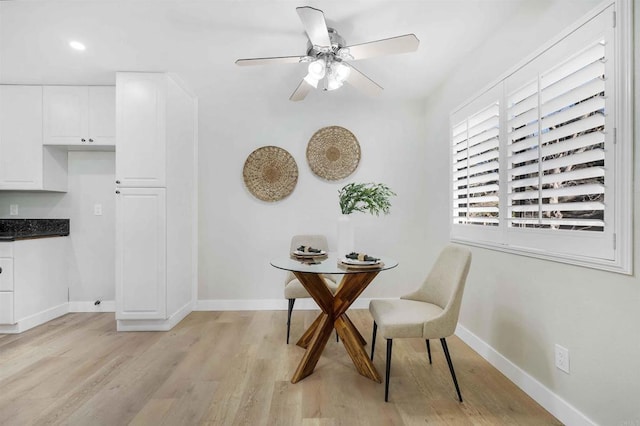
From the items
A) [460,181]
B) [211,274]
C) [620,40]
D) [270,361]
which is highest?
[620,40]

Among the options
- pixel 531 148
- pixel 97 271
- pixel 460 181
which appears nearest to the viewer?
pixel 531 148

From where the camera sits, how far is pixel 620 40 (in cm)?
127

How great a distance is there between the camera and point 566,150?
1509 millimetres

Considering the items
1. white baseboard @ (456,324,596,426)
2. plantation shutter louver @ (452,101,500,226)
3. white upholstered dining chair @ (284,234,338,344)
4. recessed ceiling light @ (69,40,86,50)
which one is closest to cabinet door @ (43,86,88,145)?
recessed ceiling light @ (69,40,86,50)

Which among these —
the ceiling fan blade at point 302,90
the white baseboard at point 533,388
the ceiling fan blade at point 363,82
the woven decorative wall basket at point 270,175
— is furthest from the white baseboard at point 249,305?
the ceiling fan blade at point 363,82

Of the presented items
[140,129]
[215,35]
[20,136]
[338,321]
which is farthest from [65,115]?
[338,321]

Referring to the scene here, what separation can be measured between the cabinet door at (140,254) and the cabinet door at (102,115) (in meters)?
0.71

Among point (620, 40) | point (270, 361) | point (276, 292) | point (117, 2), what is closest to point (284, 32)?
point (117, 2)

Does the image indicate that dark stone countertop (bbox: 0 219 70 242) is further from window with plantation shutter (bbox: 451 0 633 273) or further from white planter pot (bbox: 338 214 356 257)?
window with plantation shutter (bbox: 451 0 633 273)

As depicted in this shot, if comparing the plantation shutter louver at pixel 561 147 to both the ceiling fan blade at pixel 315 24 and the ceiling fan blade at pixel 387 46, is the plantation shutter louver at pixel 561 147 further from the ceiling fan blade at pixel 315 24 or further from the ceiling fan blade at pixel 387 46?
the ceiling fan blade at pixel 315 24

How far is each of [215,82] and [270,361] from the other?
255cm

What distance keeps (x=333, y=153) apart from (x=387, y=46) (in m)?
1.74

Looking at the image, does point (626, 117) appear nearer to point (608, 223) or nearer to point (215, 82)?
point (608, 223)

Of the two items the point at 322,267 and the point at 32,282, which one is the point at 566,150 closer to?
the point at 322,267
